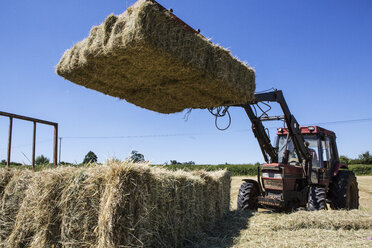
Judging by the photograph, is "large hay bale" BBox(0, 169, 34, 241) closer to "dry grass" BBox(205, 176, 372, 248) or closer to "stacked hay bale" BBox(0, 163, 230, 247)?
"stacked hay bale" BBox(0, 163, 230, 247)

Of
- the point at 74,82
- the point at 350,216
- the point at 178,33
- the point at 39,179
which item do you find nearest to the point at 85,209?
the point at 39,179

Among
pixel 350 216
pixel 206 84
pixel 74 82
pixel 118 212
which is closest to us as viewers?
pixel 118 212

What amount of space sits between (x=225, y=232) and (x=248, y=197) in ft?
6.98

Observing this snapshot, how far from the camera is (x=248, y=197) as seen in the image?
288 inches

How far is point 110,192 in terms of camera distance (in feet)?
11.0

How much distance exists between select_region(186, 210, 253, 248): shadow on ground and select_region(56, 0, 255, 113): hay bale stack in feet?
7.59

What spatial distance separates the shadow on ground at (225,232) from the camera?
458 cm

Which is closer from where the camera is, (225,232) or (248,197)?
(225,232)

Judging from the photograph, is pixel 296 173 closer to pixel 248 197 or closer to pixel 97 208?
pixel 248 197

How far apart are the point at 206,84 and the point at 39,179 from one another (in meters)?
2.75

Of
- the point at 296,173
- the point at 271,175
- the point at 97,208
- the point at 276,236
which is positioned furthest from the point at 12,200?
the point at 296,173

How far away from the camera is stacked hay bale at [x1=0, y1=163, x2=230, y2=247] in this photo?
332 cm

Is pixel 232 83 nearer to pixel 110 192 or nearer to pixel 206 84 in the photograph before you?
pixel 206 84

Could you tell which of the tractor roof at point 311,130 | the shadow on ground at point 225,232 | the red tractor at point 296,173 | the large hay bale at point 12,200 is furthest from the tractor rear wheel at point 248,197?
the large hay bale at point 12,200
